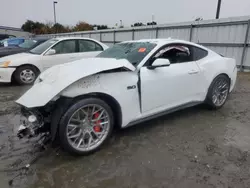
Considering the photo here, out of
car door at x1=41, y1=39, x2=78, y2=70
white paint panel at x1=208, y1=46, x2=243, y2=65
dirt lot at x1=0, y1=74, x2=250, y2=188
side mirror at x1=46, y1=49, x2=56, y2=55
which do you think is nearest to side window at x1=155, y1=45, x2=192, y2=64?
dirt lot at x1=0, y1=74, x2=250, y2=188

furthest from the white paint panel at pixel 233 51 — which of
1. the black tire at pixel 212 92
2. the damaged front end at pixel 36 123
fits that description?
the damaged front end at pixel 36 123

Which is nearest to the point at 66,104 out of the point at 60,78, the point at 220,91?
the point at 60,78

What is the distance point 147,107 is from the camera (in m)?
2.91

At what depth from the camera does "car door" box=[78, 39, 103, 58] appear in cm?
680

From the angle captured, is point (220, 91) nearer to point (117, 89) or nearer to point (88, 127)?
point (117, 89)

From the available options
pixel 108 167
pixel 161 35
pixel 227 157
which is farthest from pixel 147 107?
pixel 161 35

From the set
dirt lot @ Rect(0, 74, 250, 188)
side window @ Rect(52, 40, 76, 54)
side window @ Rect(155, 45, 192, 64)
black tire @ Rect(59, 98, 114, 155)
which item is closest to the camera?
dirt lot @ Rect(0, 74, 250, 188)

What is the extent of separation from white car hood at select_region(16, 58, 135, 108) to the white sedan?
3871 mm

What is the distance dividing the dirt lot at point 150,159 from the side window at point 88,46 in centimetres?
395

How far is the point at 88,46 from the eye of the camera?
696 centimetres

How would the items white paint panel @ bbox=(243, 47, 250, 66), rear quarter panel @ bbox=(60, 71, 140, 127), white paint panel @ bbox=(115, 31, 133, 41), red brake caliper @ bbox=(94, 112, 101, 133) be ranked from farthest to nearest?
1. white paint panel @ bbox=(115, 31, 133, 41)
2. white paint panel @ bbox=(243, 47, 250, 66)
3. red brake caliper @ bbox=(94, 112, 101, 133)
4. rear quarter panel @ bbox=(60, 71, 140, 127)

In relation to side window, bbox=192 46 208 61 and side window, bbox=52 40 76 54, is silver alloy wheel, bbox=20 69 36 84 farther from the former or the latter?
side window, bbox=192 46 208 61

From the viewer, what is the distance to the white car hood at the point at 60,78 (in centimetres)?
226

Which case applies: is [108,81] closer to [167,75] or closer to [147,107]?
[147,107]
